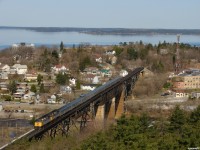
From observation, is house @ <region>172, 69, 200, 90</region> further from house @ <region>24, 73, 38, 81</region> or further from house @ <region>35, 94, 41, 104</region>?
house @ <region>24, 73, 38, 81</region>

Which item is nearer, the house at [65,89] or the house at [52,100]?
the house at [52,100]

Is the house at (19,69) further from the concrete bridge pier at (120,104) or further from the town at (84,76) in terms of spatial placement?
the concrete bridge pier at (120,104)

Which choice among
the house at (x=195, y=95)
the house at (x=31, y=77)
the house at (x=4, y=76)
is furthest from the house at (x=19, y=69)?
the house at (x=195, y=95)

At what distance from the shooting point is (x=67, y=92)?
22766 mm

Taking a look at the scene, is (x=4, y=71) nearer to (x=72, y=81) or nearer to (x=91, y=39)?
(x=72, y=81)

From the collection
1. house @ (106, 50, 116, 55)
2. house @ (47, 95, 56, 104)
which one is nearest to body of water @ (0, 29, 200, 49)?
house @ (106, 50, 116, 55)

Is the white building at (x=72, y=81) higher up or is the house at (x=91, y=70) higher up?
the house at (x=91, y=70)

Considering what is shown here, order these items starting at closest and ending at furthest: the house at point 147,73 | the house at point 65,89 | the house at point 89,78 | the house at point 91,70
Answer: the house at point 65,89 → the house at point 89,78 → the house at point 147,73 → the house at point 91,70

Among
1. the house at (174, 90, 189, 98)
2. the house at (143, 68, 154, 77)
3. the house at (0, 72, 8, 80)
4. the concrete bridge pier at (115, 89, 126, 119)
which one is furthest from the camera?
the house at (0, 72, 8, 80)

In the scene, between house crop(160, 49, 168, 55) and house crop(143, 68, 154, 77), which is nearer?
house crop(143, 68, 154, 77)

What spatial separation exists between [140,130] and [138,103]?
31.9 ft

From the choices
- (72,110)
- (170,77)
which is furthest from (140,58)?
(72,110)

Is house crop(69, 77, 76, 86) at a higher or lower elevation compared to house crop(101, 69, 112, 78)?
lower

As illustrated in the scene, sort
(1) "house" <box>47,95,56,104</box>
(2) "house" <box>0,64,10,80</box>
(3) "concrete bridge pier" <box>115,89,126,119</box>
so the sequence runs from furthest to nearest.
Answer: (2) "house" <box>0,64,10,80</box> < (1) "house" <box>47,95,56,104</box> < (3) "concrete bridge pier" <box>115,89,126,119</box>
